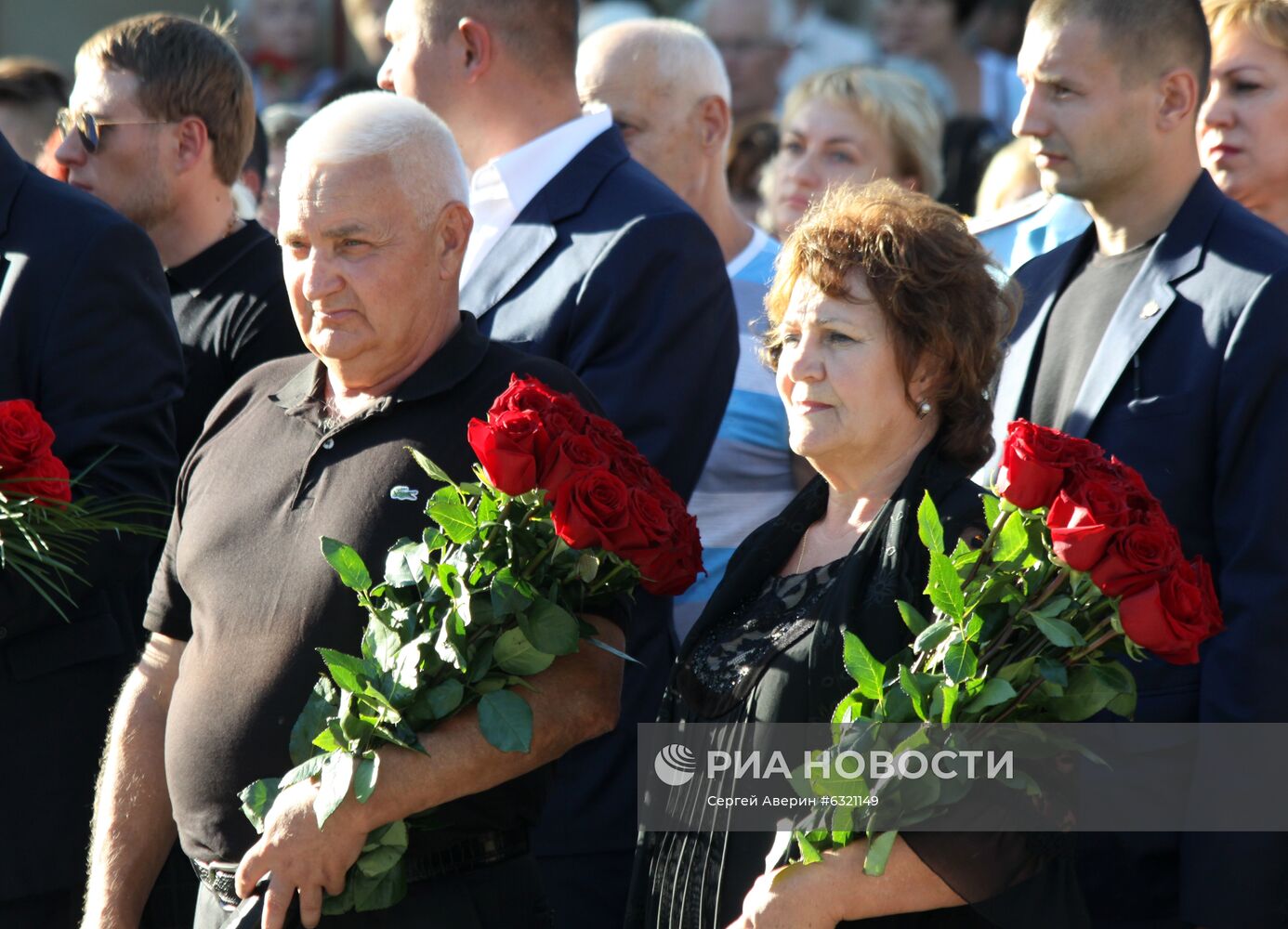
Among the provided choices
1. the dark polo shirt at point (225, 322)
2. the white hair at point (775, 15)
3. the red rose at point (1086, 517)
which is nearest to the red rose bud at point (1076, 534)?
the red rose at point (1086, 517)

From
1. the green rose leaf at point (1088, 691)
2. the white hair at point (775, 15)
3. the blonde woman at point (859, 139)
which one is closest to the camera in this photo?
the green rose leaf at point (1088, 691)

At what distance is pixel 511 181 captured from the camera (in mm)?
4059

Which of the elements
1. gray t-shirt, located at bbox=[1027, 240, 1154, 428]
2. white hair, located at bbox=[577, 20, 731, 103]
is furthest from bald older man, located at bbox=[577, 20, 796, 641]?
gray t-shirt, located at bbox=[1027, 240, 1154, 428]

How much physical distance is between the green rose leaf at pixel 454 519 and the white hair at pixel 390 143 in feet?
2.40

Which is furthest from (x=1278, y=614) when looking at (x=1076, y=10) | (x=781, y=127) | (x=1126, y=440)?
(x=781, y=127)

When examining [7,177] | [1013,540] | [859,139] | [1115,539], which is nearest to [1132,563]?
[1115,539]

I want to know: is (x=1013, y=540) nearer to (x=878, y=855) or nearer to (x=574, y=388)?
(x=878, y=855)

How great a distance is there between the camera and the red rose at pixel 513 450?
265 cm

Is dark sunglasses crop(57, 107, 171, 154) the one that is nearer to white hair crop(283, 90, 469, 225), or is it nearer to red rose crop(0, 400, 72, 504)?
red rose crop(0, 400, 72, 504)

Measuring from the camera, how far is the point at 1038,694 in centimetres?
252

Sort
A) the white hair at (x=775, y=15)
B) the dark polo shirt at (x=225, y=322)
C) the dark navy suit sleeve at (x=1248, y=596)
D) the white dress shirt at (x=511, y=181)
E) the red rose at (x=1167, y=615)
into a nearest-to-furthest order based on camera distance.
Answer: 1. the red rose at (x=1167, y=615)
2. the dark navy suit sleeve at (x=1248, y=596)
3. the white dress shirt at (x=511, y=181)
4. the dark polo shirt at (x=225, y=322)
5. the white hair at (x=775, y=15)

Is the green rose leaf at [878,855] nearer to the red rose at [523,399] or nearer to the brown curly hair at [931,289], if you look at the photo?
the brown curly hair at [931,289]

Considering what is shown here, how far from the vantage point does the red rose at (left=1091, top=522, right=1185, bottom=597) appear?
7.90ft

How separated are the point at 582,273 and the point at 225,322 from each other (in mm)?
1092
